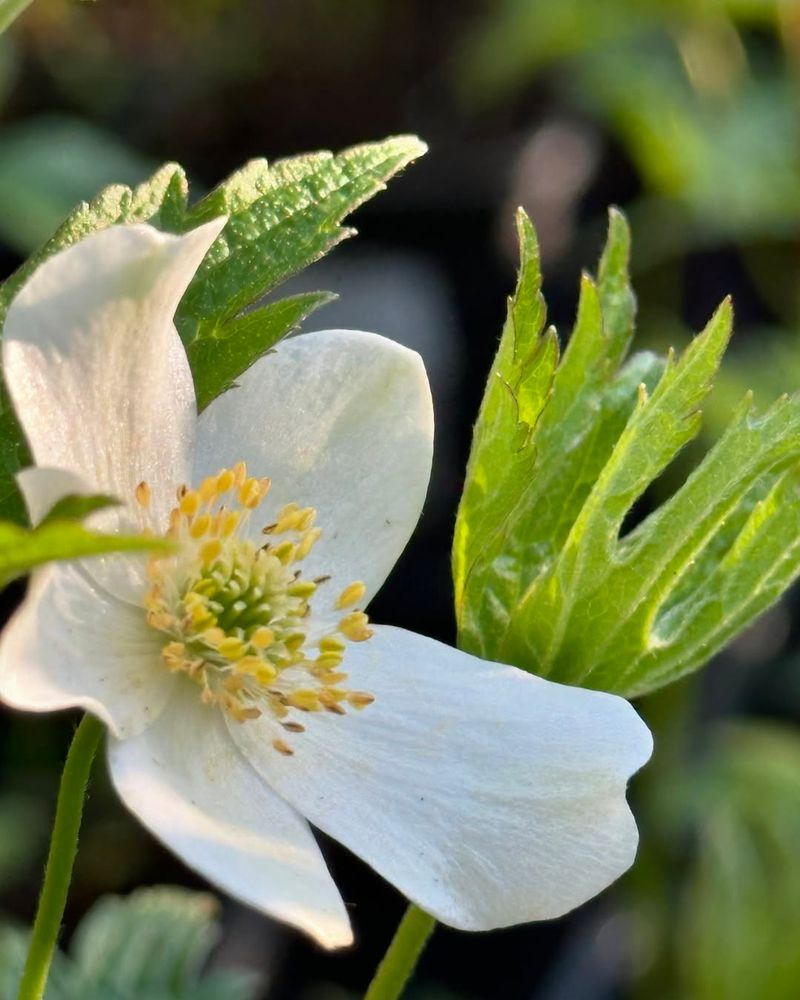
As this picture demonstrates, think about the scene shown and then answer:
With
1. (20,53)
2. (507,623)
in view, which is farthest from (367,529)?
(20,53)

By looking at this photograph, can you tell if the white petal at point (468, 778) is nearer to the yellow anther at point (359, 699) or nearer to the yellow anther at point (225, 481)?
the yellow anther at point (359, 699)

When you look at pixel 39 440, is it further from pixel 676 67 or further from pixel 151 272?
pixel 676 67

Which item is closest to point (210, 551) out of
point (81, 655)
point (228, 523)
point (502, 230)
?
point (228, 523)

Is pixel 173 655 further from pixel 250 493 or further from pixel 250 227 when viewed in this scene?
pixel 250 227

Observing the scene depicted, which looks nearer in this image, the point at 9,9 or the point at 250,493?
the point at 9,9

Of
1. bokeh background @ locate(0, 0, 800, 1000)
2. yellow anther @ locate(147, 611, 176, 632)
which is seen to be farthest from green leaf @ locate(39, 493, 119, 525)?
bokeh background @ locate(0, 0, 800, 1000)

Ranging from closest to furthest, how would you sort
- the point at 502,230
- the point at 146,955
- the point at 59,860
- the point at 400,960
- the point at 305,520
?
the point at 59,860 < the point at 400,960 < the point at 305,520 < the point at 146,955 < the point at 502,230

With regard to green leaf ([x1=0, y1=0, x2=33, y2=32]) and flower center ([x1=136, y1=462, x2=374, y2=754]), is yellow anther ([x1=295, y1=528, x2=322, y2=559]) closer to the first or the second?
flower center ([x1=136, y1=462, x2=374, y2=754])
